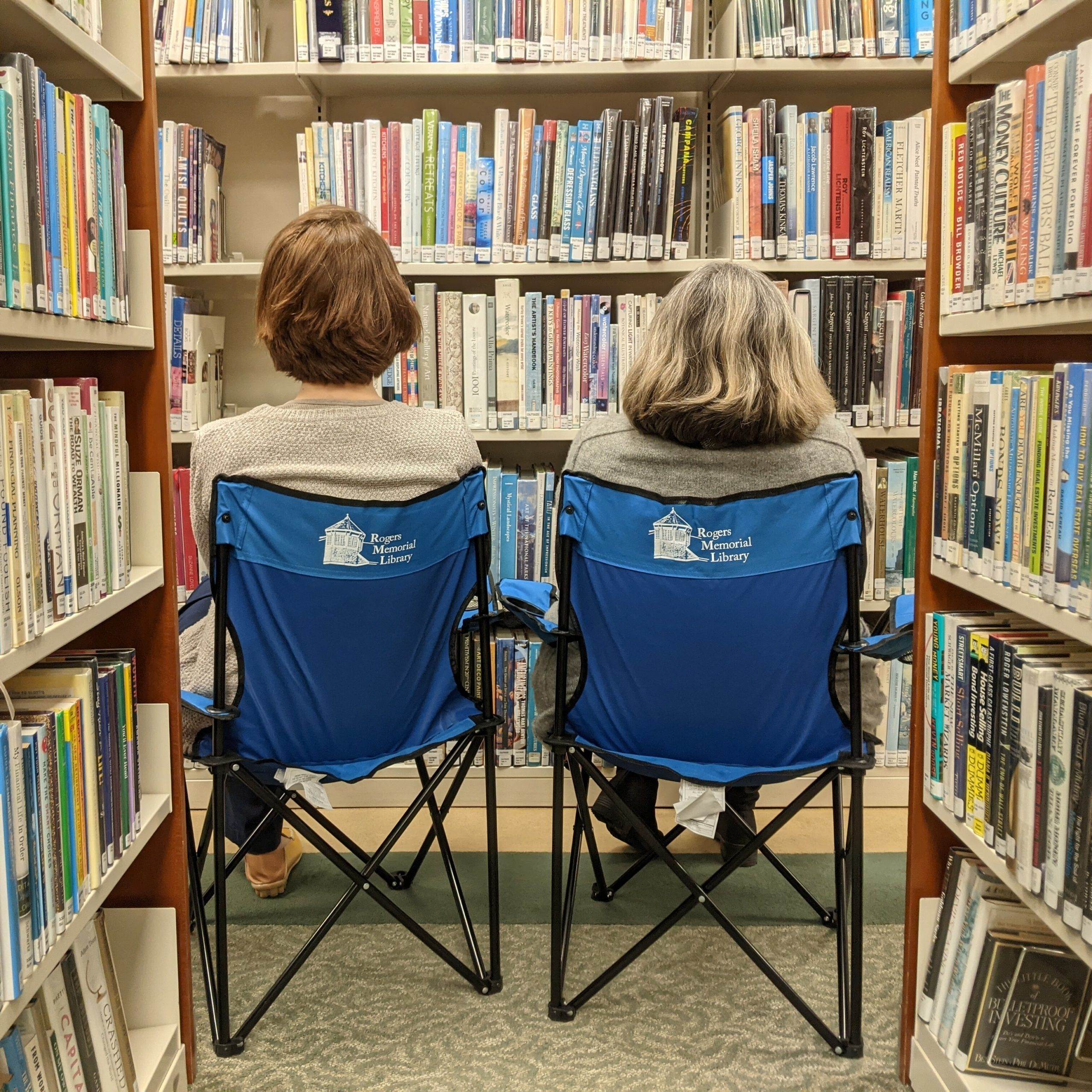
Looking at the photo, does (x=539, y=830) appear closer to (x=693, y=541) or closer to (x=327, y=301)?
(x=693, y=541)

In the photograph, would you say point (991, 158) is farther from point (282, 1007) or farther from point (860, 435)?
point (282, 1007)

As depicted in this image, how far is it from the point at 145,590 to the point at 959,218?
1.28 m

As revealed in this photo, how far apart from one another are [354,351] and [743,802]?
125cm

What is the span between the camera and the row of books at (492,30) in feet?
8.85

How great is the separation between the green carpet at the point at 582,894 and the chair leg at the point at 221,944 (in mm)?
467

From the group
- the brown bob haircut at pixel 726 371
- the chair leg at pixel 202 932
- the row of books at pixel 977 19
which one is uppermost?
the row of books at pixel 977 19

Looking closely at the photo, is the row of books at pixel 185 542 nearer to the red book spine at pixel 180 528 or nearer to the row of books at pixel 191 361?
the red book spine at pixel 180 528

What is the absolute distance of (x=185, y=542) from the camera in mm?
2830

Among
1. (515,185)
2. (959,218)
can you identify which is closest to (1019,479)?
(959,218)

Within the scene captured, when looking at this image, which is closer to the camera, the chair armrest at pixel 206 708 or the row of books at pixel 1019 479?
the row of books at pixel 1019 479

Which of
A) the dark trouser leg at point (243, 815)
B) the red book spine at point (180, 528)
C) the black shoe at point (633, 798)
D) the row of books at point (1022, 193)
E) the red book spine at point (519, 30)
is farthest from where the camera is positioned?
the red book spine at point (180, 528)

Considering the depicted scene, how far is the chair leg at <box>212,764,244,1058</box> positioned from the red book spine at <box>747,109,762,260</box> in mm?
1803

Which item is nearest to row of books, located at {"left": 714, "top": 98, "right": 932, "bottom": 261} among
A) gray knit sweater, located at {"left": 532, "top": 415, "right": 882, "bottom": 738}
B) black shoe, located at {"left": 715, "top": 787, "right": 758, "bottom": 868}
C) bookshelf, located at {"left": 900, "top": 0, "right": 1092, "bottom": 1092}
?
gray knit sweater, located at {"left": 532, "top": 415, "right": 882, "bottom": 738}

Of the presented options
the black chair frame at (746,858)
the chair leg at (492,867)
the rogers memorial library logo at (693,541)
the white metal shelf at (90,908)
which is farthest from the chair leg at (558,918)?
the white metal shelf at (90,908)
